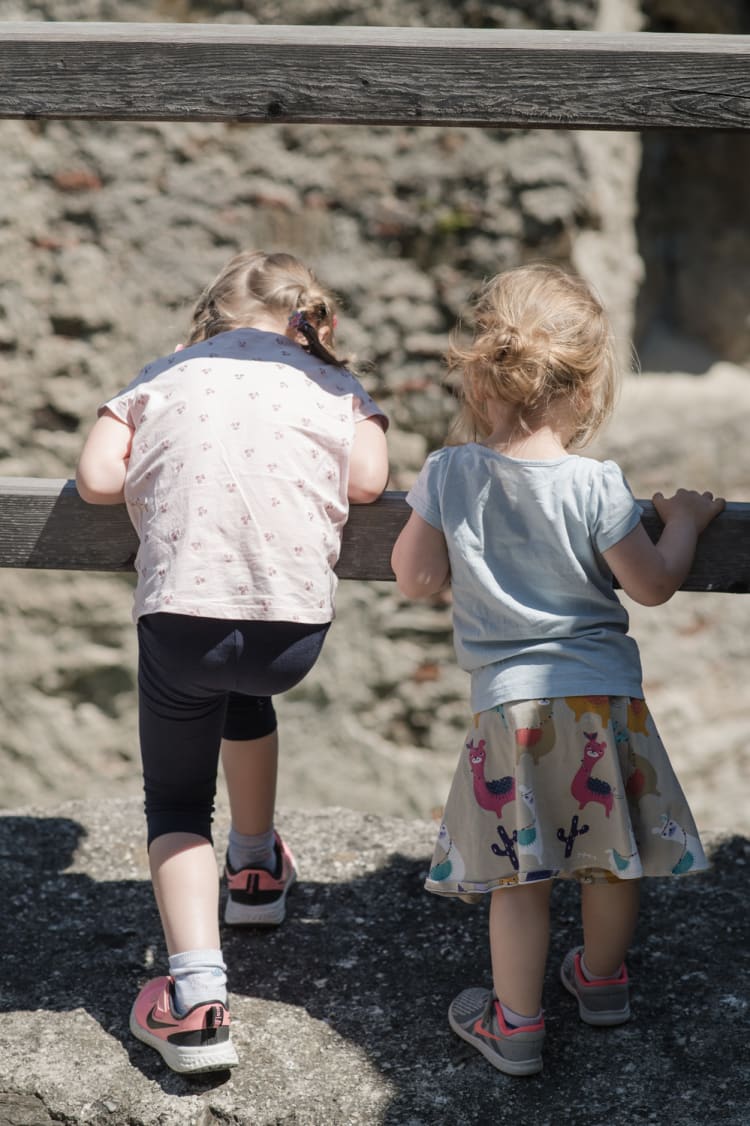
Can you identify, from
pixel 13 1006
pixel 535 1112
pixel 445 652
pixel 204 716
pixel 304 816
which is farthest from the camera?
pixel 445 652

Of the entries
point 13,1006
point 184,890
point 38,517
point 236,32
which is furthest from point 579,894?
point 236,32

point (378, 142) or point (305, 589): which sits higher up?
point (378, 142)

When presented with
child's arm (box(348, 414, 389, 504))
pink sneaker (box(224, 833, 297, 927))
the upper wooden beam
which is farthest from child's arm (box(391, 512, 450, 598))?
pink sneaker (box(224, 833, 297, 927))

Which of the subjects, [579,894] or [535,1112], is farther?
[579,894]

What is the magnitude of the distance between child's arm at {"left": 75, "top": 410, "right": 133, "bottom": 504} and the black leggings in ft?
0.70

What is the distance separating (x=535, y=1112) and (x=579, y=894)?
25.3 inches

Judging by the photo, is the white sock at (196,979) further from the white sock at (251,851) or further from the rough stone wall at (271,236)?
the rough stone wall at (271,236)

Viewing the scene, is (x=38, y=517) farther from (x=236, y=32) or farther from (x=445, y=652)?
(x=445, y=652)

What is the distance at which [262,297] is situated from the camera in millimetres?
1958

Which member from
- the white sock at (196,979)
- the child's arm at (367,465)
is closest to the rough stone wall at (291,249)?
the child's arm at (367,465)

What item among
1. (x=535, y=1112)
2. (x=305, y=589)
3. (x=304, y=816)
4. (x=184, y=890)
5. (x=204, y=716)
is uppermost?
(x=305, y=589)

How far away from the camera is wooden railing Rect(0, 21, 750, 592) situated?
1724mm

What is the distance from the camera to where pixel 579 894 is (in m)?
2.34

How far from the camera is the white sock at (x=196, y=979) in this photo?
5.82 ft
